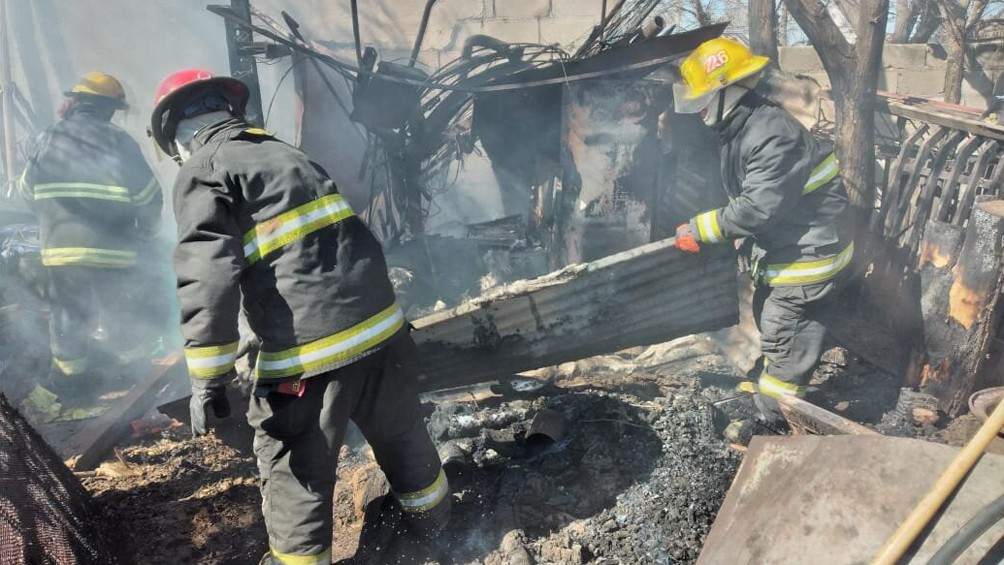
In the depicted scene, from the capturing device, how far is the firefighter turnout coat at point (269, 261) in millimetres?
2355

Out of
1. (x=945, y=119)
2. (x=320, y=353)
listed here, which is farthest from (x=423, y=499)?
(x=945, y=119)

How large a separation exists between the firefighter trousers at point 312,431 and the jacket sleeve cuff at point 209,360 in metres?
0.21

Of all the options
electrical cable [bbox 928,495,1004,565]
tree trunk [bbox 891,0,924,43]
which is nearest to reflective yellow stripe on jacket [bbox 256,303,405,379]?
electrical cable [bbox 928,495,1004,565]

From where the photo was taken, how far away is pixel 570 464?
137 inches

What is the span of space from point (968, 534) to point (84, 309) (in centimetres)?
596

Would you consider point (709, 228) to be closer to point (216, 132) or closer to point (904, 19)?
point (216, 132)

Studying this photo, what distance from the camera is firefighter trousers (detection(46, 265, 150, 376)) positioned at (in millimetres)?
5191

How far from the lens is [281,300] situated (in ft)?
8.34

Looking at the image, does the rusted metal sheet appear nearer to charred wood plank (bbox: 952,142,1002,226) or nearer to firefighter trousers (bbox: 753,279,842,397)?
firefighter trousers (bbox: 753,279,842,397)

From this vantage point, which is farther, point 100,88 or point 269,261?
point 100,88

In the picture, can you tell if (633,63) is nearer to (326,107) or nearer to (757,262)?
(757,262)

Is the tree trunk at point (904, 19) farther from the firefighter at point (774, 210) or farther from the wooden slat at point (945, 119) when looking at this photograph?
the firefighter at point (774, 210)

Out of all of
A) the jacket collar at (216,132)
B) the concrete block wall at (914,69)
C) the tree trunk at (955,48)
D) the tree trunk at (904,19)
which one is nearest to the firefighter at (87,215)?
the jacket collar at (216,132)

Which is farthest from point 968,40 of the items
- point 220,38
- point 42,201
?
point 42,201
